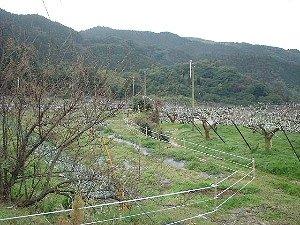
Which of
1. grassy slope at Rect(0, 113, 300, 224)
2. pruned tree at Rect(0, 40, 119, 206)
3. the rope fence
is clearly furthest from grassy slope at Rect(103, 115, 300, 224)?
pruned tree at Rect(0, 40, 119, 206)

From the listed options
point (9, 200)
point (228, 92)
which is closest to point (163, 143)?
point (9, 200)

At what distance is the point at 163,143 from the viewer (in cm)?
2683

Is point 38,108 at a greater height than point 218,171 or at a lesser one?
greater

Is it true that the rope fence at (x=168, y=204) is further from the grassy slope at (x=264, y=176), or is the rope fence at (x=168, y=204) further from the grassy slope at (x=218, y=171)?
the grassy slope at (x=264, y=176)

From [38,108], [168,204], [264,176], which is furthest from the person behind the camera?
[264,176]

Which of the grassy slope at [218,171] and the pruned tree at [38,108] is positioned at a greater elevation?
the pruned tree at [38,108]

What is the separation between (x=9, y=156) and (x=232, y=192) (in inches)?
318

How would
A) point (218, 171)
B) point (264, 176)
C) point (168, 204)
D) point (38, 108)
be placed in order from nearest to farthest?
1. point (38, 108)
2. point (168, 204)
3. point (264, 176)
4. point (218, 171)

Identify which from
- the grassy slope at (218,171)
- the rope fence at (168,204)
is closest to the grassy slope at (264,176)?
the grassy slope at (218,171)

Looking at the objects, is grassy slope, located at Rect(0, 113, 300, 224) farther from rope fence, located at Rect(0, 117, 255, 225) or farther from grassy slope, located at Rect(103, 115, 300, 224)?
A: rope fence, located at Rect(0, 117, 255, 225)

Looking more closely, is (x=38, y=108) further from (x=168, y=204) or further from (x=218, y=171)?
(x=218, y=171)

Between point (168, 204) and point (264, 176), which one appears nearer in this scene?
point (168, 204)

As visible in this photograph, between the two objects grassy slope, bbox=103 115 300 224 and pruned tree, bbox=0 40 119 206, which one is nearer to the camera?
pruned tree, bbox=0 40 119 206

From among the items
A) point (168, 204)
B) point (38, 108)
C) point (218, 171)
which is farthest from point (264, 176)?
point (38, 108)
